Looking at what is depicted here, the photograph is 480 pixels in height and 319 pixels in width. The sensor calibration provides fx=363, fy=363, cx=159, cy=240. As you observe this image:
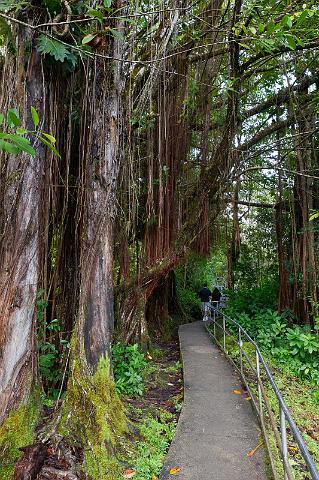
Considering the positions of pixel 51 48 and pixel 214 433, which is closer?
pixel 51 48

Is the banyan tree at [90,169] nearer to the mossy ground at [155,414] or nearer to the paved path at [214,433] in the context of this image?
the mossy ground at [155,414]

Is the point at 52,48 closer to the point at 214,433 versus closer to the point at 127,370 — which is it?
the point at 214,433

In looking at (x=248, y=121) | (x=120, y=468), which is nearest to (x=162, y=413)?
(x=120, y=468)

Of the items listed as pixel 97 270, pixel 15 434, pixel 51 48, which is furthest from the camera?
pixel 97 270

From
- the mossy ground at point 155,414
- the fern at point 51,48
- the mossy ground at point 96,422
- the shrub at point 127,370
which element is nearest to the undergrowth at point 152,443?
the mossy ground at point 155,414

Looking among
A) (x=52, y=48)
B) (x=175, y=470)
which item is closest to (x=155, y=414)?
(x=175, y=470)

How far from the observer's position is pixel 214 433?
3.19 m

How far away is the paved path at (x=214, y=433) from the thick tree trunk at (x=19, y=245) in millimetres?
1256

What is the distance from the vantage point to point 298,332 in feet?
20.1

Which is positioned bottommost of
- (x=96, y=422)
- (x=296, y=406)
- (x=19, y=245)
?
(x=296, y=406)

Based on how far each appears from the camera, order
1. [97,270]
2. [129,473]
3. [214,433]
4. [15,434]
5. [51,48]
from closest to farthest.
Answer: [15,434] → [129,473] → [51,48] → [97,270] → [214,433]

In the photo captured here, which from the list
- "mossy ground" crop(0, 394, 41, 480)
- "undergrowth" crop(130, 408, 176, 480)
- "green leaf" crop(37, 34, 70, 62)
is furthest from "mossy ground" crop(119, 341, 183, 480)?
"green leaf" crop(37, 34, 70, 62)

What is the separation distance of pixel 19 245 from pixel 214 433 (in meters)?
2.30

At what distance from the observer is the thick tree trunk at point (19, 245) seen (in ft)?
8.24
